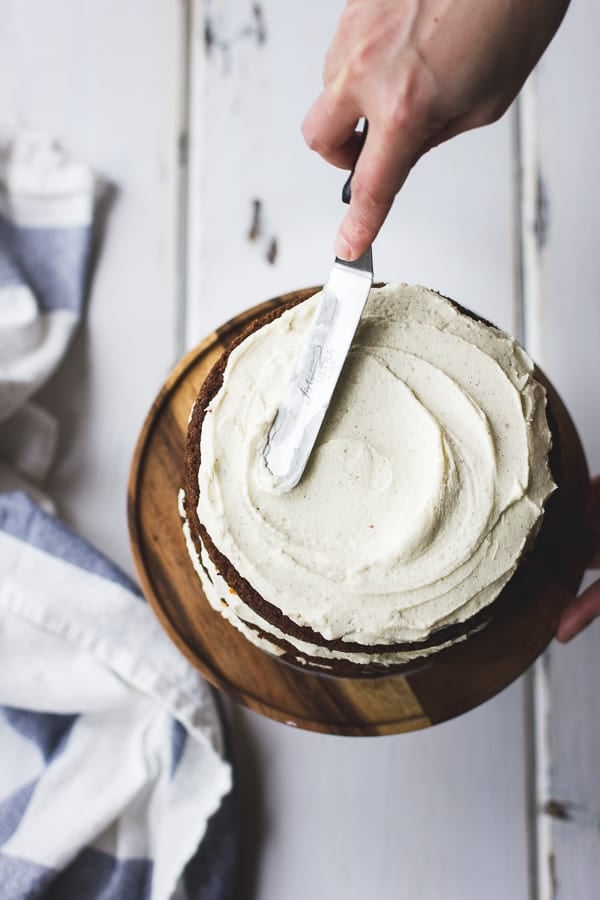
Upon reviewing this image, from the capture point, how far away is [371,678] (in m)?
1.25

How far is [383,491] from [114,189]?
950 mm

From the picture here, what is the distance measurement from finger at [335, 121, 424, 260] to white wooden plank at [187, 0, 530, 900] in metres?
0.62

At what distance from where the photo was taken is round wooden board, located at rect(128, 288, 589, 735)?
127 centimetres

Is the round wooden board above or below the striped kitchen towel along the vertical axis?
below

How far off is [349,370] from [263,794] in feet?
2.75

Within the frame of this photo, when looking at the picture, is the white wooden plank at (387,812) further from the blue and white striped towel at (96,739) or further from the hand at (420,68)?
the hand at (420,68)

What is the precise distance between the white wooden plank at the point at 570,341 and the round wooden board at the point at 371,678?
291 millimetres

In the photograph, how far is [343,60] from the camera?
905mm

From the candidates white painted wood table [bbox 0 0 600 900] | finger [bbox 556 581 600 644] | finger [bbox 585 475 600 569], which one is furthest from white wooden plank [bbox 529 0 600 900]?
finger [bbox 556 581 600 644]

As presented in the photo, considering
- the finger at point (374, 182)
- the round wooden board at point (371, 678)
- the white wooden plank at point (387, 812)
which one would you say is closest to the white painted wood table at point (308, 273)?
the white wooden plank at point (387, 812)

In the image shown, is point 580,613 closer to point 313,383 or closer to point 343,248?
point 313,383

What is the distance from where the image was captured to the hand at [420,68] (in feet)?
2.85

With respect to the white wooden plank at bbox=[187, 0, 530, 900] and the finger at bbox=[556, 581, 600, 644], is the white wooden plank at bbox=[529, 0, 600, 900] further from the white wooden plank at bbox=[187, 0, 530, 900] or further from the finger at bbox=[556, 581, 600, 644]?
the finger at bbox=[556, 581, 600, 644]

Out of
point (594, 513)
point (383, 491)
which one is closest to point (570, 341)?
point (594, 513)
